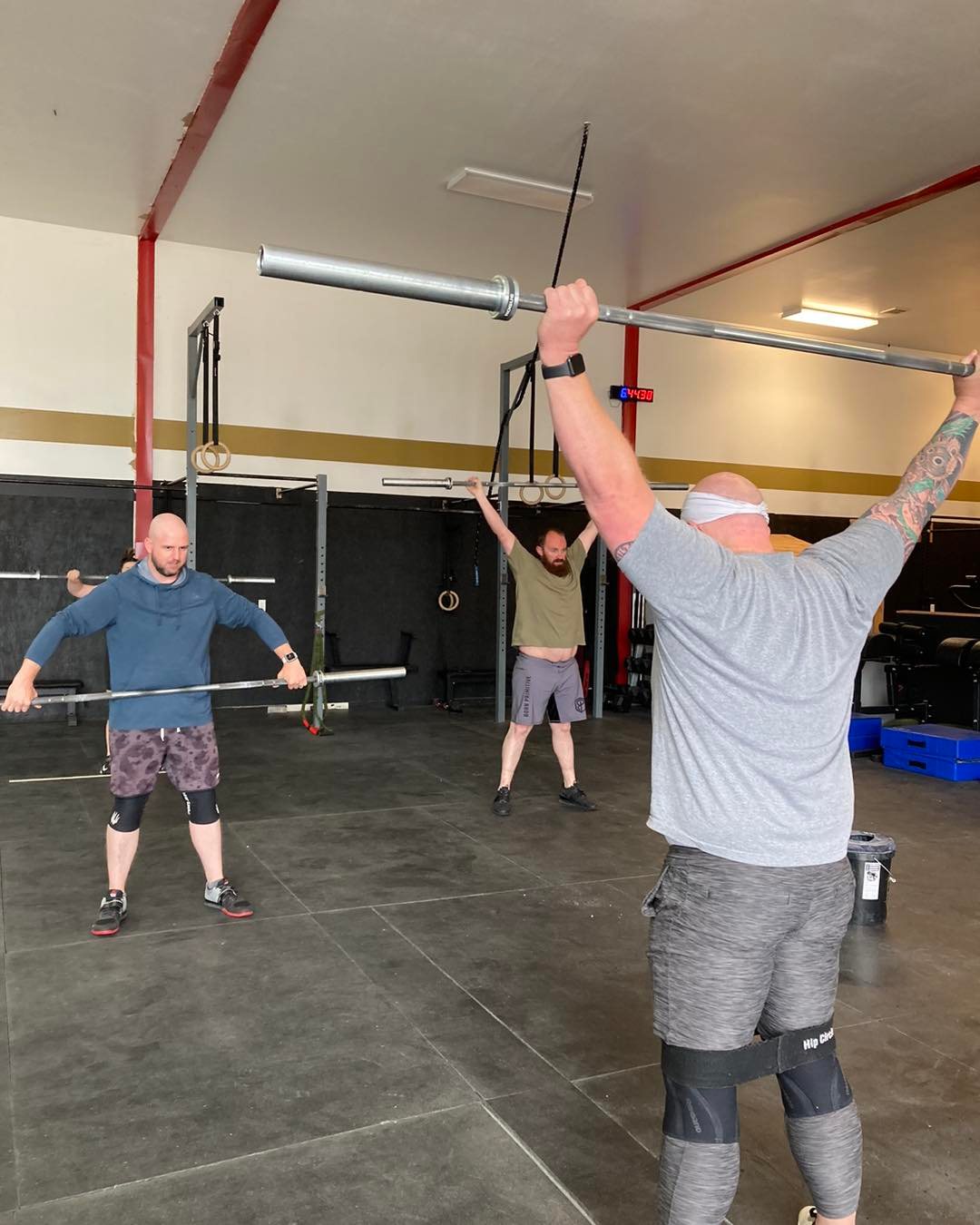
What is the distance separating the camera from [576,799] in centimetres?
477

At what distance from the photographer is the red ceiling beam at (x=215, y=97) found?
4160mm

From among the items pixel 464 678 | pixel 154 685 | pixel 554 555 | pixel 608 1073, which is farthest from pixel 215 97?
pixel 608 1073

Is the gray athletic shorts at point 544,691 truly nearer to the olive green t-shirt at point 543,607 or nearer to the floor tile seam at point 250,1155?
the olive green t-shirt at point 543,607

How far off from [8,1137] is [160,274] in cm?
612

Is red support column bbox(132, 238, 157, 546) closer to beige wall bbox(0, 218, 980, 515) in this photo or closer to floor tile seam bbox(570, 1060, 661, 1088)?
beige wall bbox(0, 218, 980, 515)

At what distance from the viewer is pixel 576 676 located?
15.5 feet

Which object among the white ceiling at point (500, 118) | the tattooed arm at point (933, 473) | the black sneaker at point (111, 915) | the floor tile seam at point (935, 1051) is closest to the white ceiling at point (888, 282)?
the white ceiling at point (500, 118)

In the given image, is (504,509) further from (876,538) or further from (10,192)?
(876,538)

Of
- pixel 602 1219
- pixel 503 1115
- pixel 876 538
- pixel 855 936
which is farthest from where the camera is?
pixel 855 936

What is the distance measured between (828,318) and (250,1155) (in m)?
8.43

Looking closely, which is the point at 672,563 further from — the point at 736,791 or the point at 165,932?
the point at 165,932

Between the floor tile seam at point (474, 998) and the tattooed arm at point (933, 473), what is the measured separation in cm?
147

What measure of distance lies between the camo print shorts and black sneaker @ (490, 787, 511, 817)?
1.67 meters

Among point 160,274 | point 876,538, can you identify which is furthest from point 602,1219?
point 160,274
